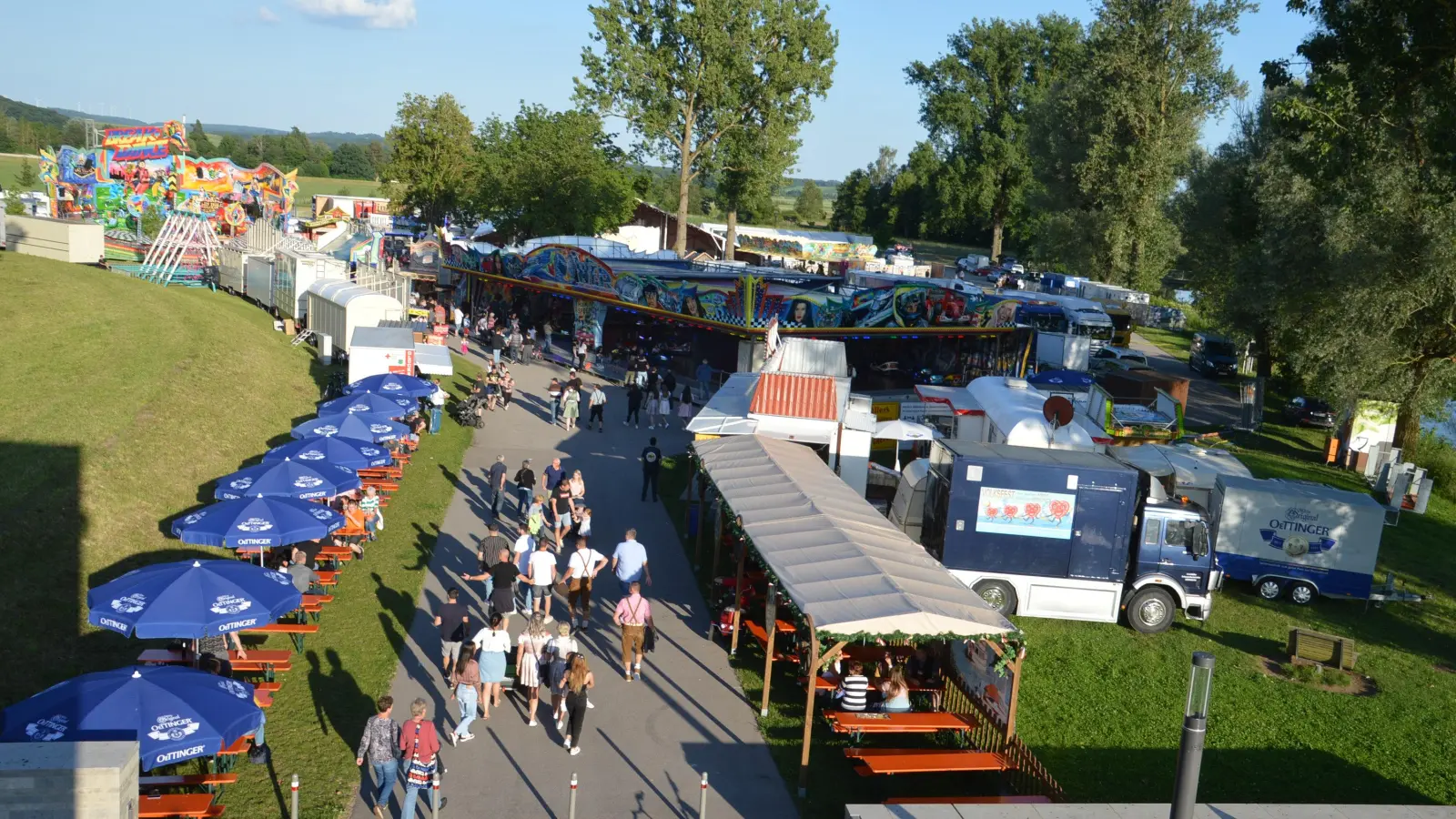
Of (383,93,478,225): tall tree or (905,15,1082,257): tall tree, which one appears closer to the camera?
(383,93,478,225): tall tree

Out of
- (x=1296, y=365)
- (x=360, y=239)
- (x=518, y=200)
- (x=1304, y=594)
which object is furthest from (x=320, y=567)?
(x=518, y=200)

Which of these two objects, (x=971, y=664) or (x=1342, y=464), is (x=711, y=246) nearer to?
(x=1342, y=464)

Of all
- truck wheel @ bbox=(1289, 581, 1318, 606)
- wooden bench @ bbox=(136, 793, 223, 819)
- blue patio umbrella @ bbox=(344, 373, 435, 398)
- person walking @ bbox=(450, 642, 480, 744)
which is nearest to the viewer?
wooden bench @ bbox=(136, 793, 223, 819)

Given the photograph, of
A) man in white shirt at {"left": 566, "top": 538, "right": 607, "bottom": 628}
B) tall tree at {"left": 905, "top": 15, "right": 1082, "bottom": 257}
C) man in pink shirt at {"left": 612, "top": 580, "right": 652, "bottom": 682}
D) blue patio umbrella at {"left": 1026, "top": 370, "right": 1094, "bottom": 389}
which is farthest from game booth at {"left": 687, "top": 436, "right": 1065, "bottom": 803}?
tall tree at {"left": 905, "top": 15, "right": 1082, "bottom": 257}

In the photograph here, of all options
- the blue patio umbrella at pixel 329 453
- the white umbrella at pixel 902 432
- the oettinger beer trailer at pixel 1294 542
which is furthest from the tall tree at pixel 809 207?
the blue patio umbrella at pixel 329 453

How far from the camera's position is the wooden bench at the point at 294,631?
13.0 m

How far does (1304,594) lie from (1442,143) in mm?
7743

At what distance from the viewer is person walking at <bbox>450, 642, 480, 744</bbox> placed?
1109 centimetres

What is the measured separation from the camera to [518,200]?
55.4 metres

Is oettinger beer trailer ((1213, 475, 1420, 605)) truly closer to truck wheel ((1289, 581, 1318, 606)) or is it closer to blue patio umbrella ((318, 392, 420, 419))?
truck wheel ((1289, 581, 1318, 606))

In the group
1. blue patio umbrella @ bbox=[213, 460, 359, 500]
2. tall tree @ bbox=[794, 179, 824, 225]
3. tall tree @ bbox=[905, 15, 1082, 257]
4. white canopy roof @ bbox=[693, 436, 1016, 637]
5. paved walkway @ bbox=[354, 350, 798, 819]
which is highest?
tall tree @ bbox=[905, 15, 1082, 257]

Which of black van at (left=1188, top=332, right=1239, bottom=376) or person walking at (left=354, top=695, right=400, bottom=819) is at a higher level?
black van at (left=1188, top=332, right=1239, bottom=376)

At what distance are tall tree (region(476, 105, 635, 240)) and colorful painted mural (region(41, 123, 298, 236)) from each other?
13.1m

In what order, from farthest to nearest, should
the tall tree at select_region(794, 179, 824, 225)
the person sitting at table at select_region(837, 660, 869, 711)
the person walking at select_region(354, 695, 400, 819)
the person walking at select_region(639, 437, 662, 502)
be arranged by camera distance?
the tall tree at select_region(794, 179, 824, 225), the person walking at select_region(639, 437, 662, 502), the person sitting at table at select_region(837, 660, 869, 711), the person walking at select_region(354, 695, 400, 819)
